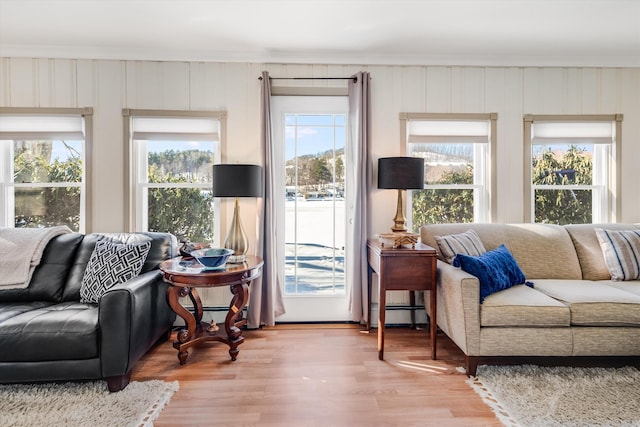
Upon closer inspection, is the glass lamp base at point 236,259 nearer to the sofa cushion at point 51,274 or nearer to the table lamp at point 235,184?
the table lamp at point 235,184

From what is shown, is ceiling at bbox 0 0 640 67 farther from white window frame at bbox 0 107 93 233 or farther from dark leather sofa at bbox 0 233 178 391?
dark leather sofa at bbox 0 233 178 391

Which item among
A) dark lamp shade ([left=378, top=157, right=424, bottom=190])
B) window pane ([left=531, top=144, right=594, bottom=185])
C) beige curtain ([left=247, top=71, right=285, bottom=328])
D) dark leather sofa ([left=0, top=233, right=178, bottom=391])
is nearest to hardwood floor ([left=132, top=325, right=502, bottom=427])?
beige curtain ([left=247, top=71, right=285, bottom=328])

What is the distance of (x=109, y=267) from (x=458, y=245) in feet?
8.67

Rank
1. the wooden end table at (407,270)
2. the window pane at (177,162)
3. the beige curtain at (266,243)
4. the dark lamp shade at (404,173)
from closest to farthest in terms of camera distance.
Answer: the wooden end table at (407,270), the dark lamp shade at (404,173), the beige curtain at (266,243), the window pane at (177,162)

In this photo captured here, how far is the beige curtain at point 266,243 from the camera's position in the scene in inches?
120

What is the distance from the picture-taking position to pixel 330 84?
3.22 m

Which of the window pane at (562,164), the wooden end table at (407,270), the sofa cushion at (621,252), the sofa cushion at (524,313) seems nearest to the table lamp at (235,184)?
the wooden end table at (407,270)

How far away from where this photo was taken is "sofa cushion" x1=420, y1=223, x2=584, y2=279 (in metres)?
2.88

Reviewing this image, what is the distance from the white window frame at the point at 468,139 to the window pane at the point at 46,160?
3.12m

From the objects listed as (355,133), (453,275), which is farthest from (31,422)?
(355,133)

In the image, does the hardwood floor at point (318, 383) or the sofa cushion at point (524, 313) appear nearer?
the hardwood floor at point (318, 383)

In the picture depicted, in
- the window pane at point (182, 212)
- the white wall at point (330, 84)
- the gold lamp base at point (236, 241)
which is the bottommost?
the gold lamp base at point (236, 241)

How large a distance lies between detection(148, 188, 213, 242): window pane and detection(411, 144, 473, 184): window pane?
2.11 m

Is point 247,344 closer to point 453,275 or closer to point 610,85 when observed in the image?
point 453,275
